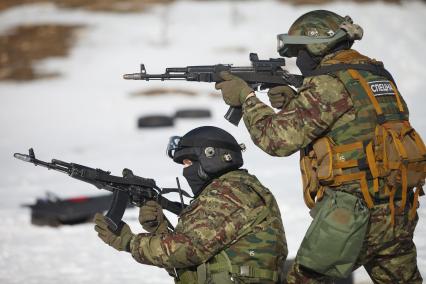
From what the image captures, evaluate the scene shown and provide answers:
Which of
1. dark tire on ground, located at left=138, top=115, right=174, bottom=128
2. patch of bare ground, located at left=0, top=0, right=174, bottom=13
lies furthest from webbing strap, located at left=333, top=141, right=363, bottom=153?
patch of bare ground, located at left=0, top=0, right=174, bottom=13

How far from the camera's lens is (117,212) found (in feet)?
17.6

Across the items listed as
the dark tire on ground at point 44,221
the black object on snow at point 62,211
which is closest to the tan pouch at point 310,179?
the black object on snow at point 62,211

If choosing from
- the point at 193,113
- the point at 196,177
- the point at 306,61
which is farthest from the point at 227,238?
the point at 193,113

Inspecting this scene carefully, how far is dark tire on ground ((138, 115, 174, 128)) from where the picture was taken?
19.6 m

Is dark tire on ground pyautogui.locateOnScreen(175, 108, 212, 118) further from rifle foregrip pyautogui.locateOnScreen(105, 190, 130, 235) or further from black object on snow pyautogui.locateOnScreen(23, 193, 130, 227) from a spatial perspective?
rifle foregrip pyautogui.locateOnScreen(105, 190, 130, 235)

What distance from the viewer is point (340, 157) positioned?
4.93m

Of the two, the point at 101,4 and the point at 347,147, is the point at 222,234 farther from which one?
the point at 101,4

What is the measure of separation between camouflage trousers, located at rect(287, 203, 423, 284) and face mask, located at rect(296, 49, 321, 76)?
3.13ft

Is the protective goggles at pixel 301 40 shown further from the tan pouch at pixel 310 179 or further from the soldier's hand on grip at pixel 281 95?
the tan pouch at pixel 310 179

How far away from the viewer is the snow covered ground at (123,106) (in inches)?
360

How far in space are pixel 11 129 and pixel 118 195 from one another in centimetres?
1688

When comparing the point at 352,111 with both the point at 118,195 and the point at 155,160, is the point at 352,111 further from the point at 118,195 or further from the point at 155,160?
the point at 155,160

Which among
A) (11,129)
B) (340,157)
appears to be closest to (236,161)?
(340,157)

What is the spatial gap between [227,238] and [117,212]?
2.73 feet
